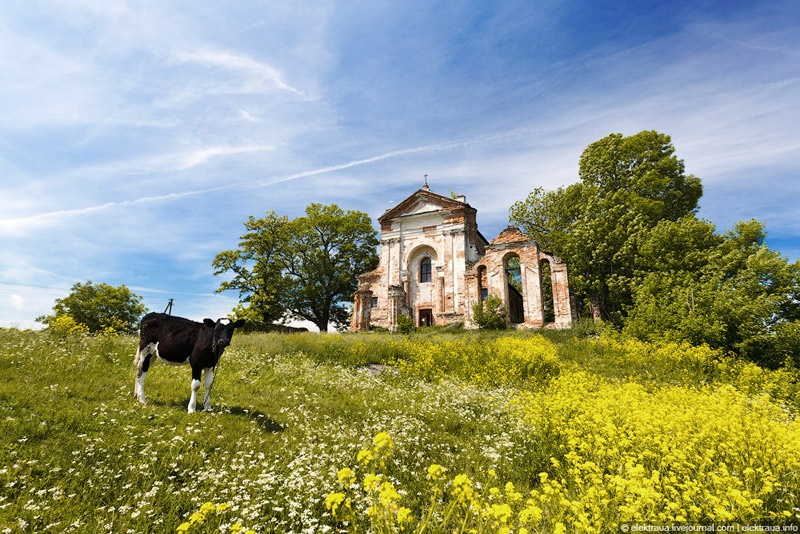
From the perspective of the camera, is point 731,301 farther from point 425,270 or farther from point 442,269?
point 425,270

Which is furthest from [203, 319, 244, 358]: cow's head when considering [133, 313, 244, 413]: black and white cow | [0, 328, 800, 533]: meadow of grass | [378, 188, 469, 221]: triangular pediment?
[378, 188, 469, 221]: triangular pediment

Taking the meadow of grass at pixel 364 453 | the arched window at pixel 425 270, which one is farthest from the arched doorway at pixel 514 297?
the meadow of grass at pixel 364 453

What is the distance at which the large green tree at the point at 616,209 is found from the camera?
22.8 meters

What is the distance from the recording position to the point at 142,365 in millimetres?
6824

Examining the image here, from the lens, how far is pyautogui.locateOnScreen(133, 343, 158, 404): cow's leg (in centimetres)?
664

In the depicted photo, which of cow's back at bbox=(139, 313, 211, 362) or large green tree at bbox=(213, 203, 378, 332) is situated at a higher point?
large green tree at bbox=(213, 203, 378, 332)

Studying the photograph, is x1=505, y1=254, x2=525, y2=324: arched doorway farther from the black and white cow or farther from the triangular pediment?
the black and white cow

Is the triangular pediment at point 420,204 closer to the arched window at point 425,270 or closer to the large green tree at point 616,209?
the arched window at point 425,270

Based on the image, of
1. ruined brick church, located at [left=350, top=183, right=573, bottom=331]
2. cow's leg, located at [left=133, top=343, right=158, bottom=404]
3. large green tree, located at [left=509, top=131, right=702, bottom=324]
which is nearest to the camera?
cow's leg, located at [left=133, top=343, right=158, bottom=404]

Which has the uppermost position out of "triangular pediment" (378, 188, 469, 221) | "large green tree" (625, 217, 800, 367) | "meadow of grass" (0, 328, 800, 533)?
"triangular pediment" (378, 188, 469, 221)

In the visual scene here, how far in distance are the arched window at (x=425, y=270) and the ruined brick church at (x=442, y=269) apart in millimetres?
91

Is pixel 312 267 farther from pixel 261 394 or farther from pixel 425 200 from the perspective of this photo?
pixel 261 394

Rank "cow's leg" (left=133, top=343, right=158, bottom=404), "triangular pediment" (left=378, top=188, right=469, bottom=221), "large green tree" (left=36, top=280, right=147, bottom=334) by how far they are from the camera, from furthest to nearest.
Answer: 1. "large green tree" (left=36, top=280, right=147, bottom=334)
2. "triangular pediment" (left=378, top=188, right=469, bottom=221)
3. "cow's leg" (left=133, top=343, right=158, bottom=404)

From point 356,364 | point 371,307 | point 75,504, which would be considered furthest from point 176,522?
point 371,307
